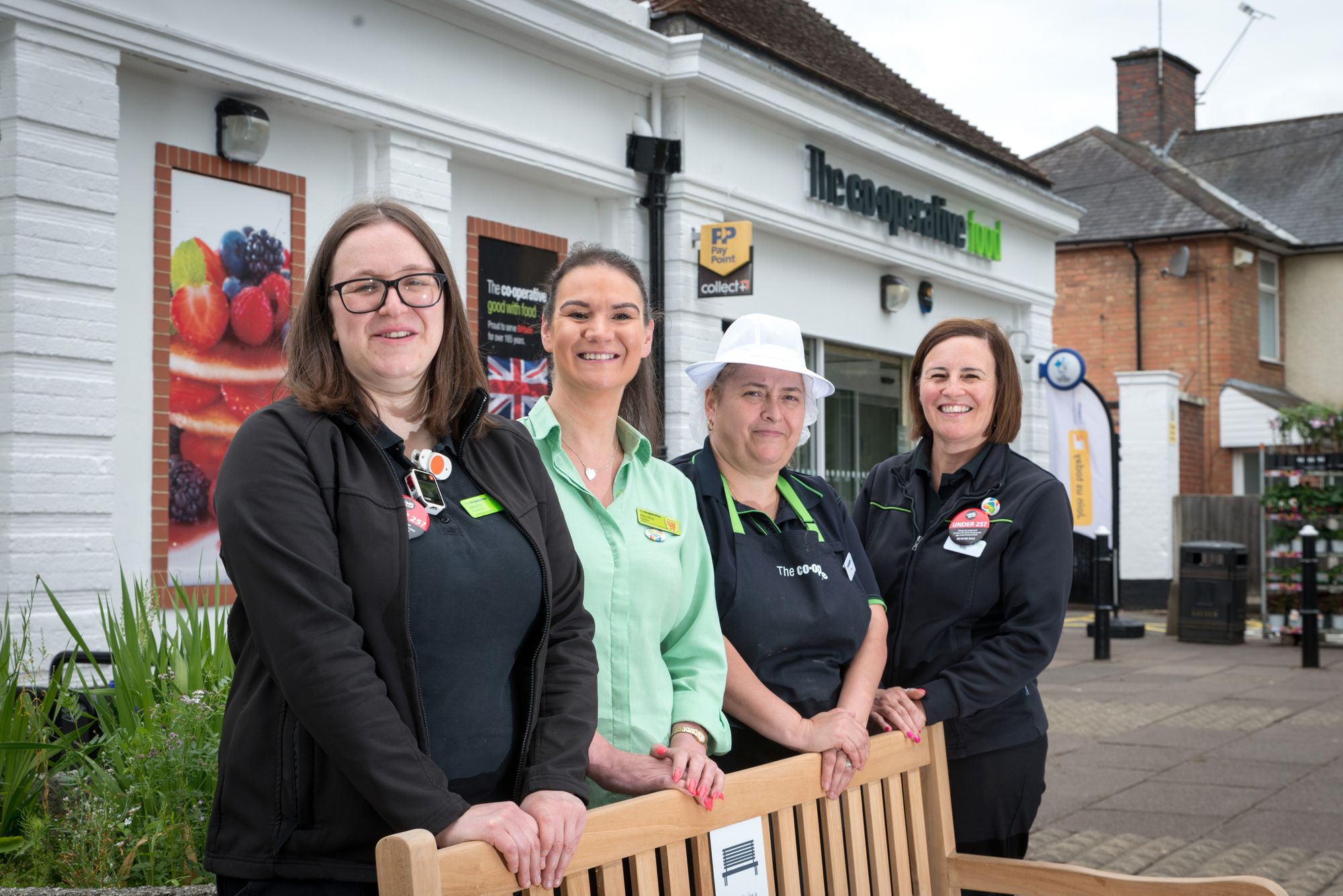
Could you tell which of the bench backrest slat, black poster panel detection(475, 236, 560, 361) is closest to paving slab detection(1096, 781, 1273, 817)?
the bench backrest slat

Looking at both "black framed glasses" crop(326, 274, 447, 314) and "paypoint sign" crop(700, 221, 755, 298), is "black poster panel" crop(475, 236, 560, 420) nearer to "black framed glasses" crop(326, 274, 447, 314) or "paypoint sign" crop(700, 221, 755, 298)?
"paypoint sign" crop(700, 221, 755, 298)

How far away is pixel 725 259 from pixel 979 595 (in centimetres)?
760

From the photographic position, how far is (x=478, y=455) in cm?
238

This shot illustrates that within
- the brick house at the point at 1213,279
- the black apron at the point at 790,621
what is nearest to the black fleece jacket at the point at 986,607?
the black apron at the point at 790,621

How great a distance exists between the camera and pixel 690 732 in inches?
109

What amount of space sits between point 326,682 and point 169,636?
2707mm

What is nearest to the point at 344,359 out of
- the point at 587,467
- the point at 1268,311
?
the point at 587,467

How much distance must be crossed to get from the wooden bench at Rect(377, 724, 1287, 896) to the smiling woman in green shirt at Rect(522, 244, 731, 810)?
0.13 metres

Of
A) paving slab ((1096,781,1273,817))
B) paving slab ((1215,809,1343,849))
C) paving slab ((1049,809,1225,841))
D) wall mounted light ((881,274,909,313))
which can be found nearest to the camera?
paving slab ((1215,809,1343,849))

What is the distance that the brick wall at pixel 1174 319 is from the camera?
24.5 meters

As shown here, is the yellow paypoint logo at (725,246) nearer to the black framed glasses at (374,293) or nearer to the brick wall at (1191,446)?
the black framed glasses at (374,293)

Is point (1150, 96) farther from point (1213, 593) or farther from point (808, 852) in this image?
point (808, 852)

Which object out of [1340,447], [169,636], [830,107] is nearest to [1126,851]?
[169,636]

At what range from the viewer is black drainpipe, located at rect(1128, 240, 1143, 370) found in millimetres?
25172
